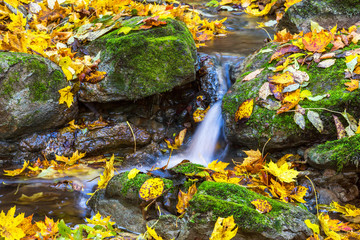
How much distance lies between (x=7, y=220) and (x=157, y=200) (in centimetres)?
106

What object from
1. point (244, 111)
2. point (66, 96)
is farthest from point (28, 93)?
point (244, 111)

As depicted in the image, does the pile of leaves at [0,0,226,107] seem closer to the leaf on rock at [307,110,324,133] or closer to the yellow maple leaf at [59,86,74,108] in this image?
the yellow maple leaf at [59,86,74,108]

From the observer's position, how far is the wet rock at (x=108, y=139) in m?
3.94

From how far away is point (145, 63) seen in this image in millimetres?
3867

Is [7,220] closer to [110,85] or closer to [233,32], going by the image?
[110,85]

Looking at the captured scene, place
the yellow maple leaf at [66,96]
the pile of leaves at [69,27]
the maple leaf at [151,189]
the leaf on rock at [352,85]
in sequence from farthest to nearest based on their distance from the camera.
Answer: the pile of leaves at [69,27] < the yellow maple leaf at [66,96] < the leaf on rock at [352,85] < the maple leaf at [151,189]

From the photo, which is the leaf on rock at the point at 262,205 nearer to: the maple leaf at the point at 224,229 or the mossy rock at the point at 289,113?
the maple leaf at the point at 224,229

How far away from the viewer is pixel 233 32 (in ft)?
21.0

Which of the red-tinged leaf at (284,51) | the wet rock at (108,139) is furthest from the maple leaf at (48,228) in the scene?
the red-tinged leaf at (284,51)

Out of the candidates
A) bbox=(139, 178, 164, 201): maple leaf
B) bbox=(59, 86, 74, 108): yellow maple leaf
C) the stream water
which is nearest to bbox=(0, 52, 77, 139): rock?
bbox=(59, 86, 74, 108): yellow maple leaf

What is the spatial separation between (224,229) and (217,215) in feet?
0.40

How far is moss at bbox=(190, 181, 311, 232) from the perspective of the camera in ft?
6.86

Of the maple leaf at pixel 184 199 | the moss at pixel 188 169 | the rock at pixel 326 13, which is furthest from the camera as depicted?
the rock at pixel 326 13

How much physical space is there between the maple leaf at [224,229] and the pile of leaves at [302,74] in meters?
1.58
